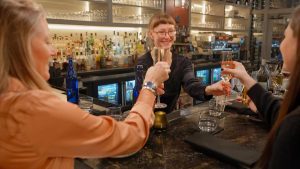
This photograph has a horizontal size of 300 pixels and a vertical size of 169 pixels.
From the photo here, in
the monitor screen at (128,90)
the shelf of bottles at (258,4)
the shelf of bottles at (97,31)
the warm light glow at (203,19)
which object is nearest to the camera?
the shelf of bottles at (97,31)

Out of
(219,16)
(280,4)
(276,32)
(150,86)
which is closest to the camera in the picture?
(150,86)

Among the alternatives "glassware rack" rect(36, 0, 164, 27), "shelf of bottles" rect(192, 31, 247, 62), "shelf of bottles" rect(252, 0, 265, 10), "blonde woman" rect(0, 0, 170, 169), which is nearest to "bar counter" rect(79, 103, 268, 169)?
"blonde woman" rect(0, 0, 170, 169)

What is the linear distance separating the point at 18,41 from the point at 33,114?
21cm

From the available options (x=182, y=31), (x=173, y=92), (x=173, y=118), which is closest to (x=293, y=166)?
(x=173, y=118)

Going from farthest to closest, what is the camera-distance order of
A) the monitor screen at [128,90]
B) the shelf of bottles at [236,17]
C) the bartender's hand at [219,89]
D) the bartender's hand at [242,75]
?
the shelf of bottles at [236,17]
the monitor screen at [128,90]
the bartender's hand at [219,89]
the bartender's hand at [242,75]

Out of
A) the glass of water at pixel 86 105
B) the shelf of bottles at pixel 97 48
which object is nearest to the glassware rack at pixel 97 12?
the shelf of bottles at pixel 97 48

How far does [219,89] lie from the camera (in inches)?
66.7

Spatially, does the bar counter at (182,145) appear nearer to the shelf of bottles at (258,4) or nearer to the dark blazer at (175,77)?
the dark blazer at (175,77)

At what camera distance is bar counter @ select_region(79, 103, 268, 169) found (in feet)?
3.50

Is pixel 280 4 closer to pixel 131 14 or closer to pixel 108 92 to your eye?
pixel 131 14

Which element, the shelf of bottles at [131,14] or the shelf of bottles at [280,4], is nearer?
the shelf of bottles at [131,14]

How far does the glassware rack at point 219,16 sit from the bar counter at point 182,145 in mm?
4321

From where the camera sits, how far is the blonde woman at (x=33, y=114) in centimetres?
73

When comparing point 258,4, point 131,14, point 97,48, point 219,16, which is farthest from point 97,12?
point 258,4
